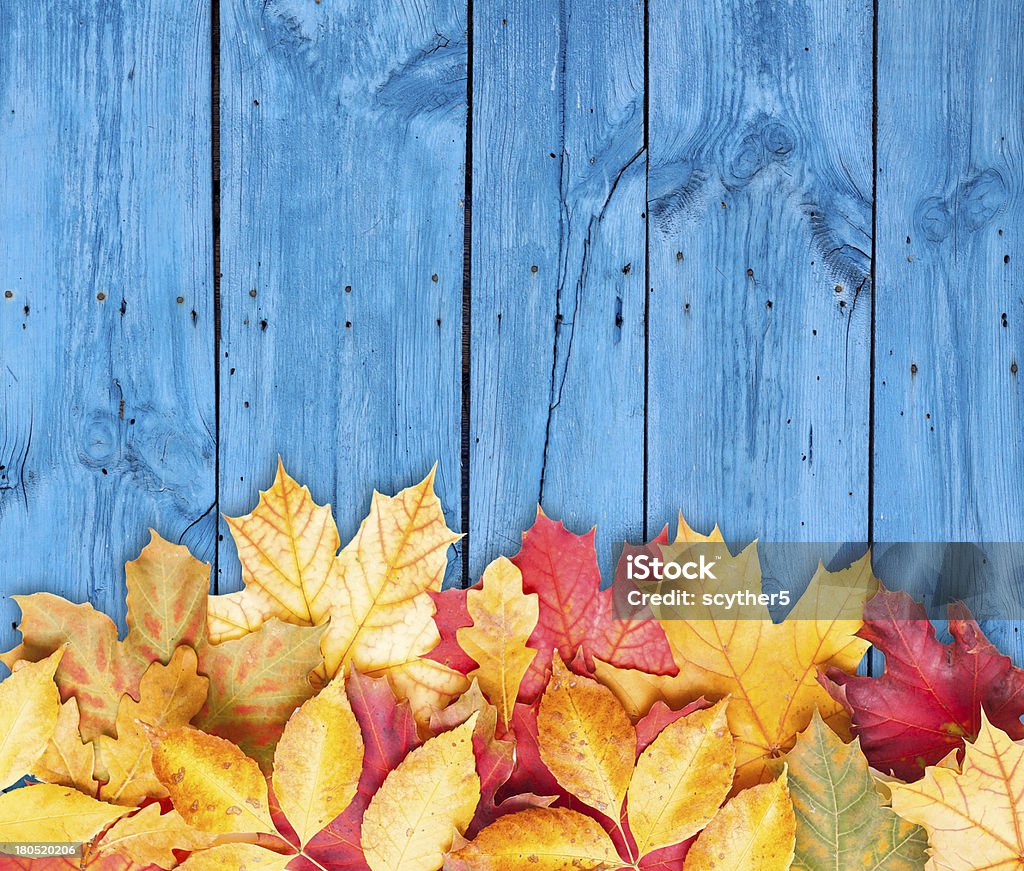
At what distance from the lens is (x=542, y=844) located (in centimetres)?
59

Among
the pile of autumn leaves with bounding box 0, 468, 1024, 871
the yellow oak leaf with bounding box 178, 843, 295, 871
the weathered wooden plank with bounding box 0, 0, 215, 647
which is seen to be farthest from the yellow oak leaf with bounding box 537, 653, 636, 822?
the weathered wooden plank with bounding box 0, 0, 215, 647

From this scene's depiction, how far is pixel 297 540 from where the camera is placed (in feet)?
2.12

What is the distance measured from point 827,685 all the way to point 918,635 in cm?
8

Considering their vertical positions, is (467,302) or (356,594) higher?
(467,302)

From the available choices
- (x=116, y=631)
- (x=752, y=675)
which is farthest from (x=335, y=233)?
(x=752, y=675)

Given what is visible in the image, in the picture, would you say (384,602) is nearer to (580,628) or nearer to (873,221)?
(580,628)

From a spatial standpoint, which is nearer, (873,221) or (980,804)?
(980,804)

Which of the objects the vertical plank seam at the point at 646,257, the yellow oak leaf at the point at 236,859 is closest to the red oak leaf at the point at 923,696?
the vertical plank seam at the point at 646,257

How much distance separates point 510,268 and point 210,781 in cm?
46

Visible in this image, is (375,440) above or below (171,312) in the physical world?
below

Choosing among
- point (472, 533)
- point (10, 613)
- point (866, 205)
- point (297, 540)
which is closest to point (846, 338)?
A: point (866, 205)

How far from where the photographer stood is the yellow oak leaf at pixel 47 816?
611 mm

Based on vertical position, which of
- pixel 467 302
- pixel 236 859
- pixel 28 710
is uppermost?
pixel 467 302

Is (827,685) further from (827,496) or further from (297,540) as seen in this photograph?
(297,540)
